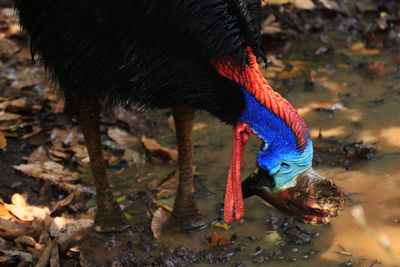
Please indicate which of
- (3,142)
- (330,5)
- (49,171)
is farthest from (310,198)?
(330,5)

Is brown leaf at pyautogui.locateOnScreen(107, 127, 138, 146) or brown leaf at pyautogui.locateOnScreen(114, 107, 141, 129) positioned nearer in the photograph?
brown leaf at pyautogui.locateOnScreen(107, 127, 138, 146)

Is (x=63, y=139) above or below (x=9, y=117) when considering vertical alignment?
below

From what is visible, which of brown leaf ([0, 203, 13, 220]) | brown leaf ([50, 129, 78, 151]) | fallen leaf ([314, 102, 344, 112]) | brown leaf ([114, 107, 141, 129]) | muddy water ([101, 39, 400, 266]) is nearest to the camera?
muddy water ([101, 39, 400, 266])

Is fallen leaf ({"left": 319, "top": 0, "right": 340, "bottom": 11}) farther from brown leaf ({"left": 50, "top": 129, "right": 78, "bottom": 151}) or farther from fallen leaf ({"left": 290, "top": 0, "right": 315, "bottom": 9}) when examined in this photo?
brown leaf ({"left": 50, "top": 129, "right": 78, "bottom": 151})

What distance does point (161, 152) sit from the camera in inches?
156

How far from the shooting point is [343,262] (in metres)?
2.67

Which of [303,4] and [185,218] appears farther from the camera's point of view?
[303,4]

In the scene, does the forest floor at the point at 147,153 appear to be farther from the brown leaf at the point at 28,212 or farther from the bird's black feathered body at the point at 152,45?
the bird's black feathered body at the point at 152,45

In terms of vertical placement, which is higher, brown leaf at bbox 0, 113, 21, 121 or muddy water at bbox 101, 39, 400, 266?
brown leaf at bbox 0, 113, 21, 121

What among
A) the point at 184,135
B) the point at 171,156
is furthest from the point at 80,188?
the point at 184,135

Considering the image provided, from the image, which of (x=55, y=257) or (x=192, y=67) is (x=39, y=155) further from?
(x=192, y=67)

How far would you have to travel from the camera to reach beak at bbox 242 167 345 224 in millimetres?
2250

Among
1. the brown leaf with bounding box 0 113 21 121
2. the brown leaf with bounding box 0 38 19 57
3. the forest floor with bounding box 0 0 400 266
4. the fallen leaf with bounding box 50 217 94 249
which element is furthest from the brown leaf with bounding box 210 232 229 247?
the brown leaf with bounding box 0 38 19 57

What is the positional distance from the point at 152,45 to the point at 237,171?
→ 0.73 metres
